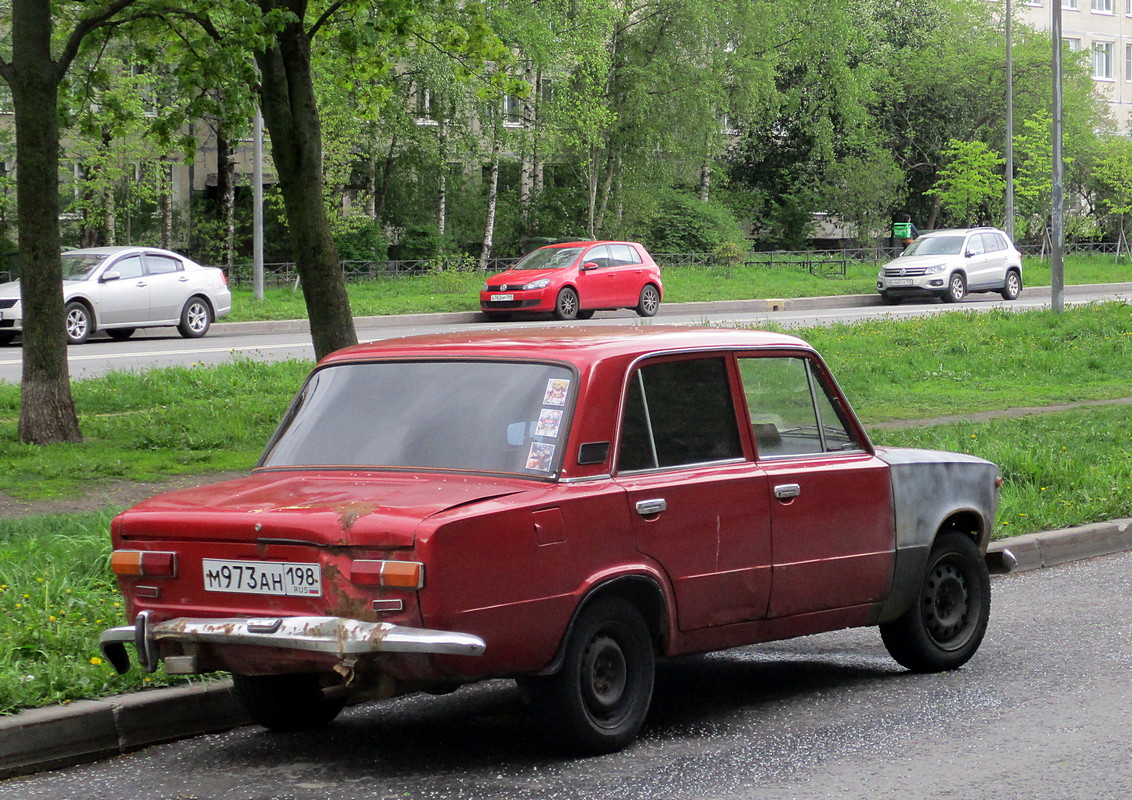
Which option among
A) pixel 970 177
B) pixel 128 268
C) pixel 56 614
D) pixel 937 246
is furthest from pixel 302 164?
pixel 970 177

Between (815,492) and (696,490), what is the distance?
0.74 meters

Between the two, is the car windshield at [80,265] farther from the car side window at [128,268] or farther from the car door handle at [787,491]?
the car door handle at [787,491]

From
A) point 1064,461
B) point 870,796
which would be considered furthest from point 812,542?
point 1064,461

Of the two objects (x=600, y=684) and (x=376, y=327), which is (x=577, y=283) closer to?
(x=376, y=327)

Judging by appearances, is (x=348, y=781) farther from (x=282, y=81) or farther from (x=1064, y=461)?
(x=282, y=81)

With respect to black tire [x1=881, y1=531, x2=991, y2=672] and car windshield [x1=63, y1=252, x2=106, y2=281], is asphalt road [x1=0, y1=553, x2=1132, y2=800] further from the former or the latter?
car windshield [x1=63, y1=252, x2=106, y2=281]

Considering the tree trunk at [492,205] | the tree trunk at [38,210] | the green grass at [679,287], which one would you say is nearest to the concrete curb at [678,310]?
the green grass at [679,287]

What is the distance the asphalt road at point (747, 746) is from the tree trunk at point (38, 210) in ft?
24.8

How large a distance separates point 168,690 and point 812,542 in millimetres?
2598

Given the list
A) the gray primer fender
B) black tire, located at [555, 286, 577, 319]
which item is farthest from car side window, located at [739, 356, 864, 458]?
black tire, located at [555, 286, 577, 319]

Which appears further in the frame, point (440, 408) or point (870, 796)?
point (440, 408)

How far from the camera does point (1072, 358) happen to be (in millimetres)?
21188

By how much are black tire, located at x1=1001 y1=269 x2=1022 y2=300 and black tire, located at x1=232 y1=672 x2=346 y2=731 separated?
1317 inches

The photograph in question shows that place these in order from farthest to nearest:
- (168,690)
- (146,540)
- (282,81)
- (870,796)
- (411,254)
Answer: (411,254), (282,81), (168,690), (146,540), (870,796)
